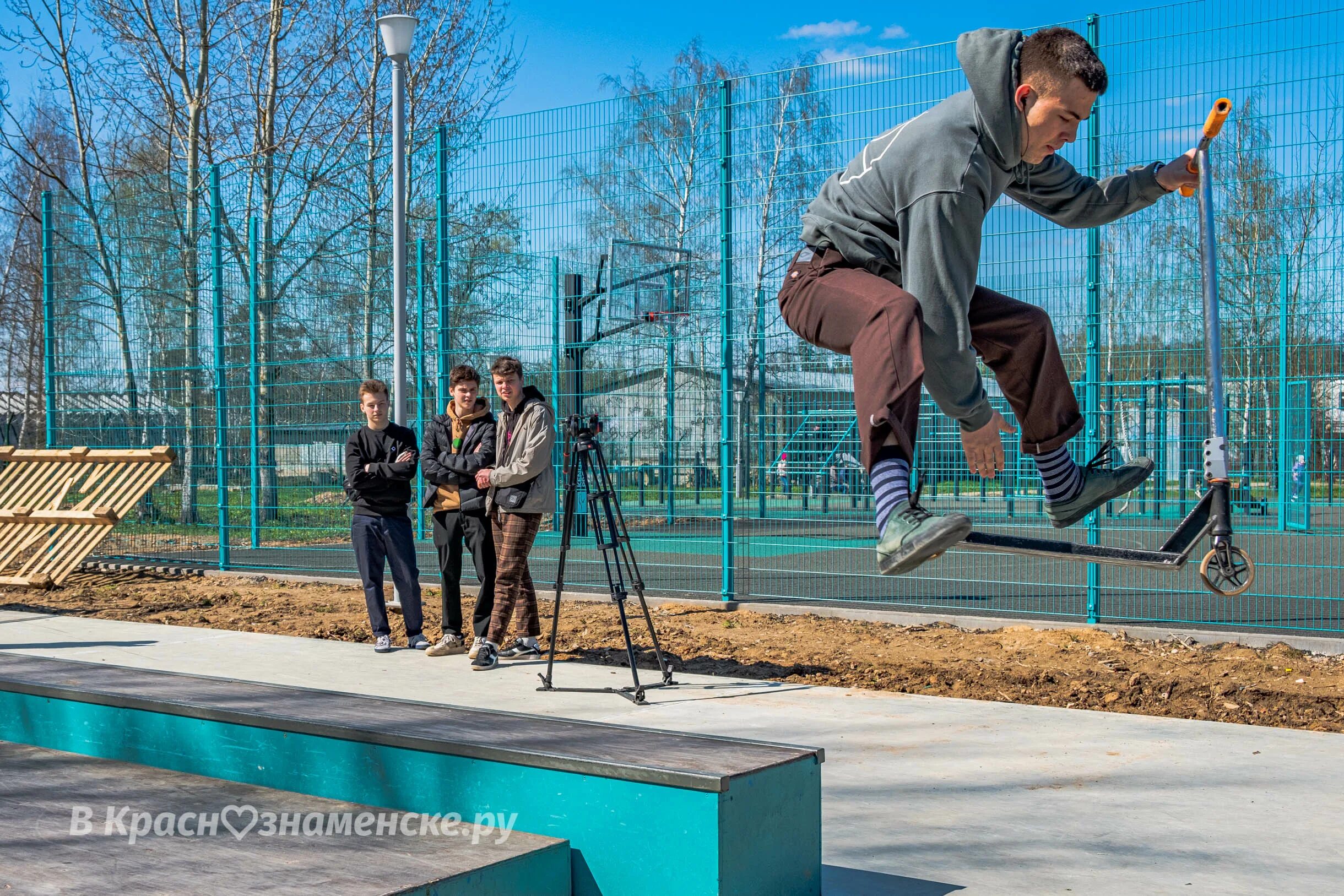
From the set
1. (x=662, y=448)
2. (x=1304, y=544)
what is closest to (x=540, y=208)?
(x=662, y=448)

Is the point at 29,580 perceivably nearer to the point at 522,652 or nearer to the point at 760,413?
the point at 522,652

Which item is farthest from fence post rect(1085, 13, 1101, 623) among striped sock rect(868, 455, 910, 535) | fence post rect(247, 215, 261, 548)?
fence post rect(247, 215, 261, 548)

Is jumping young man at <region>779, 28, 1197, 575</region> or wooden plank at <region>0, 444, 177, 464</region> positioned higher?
jumping young man at <region>779, 28, 1197, 575</region>

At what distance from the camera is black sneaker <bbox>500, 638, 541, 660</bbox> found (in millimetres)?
8070

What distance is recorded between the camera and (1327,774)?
4.92 metres

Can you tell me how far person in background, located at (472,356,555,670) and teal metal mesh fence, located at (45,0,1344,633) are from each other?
8.00 feet

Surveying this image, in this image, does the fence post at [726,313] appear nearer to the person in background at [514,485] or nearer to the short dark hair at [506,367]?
the person in background at [514,485]

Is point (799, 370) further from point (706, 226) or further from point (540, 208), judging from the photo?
point (540, 208)

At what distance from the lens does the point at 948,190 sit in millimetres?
2613

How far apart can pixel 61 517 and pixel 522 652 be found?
6.51 meters

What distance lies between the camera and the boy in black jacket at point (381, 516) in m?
8.45

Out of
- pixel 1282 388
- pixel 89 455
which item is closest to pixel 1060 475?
pixel 1282 388

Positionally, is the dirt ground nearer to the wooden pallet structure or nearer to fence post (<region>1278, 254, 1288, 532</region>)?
the wooden pallet structure

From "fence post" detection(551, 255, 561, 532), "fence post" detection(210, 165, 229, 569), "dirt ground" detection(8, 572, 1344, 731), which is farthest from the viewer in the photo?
"fence post" detection(210, 165, 229, 569)
